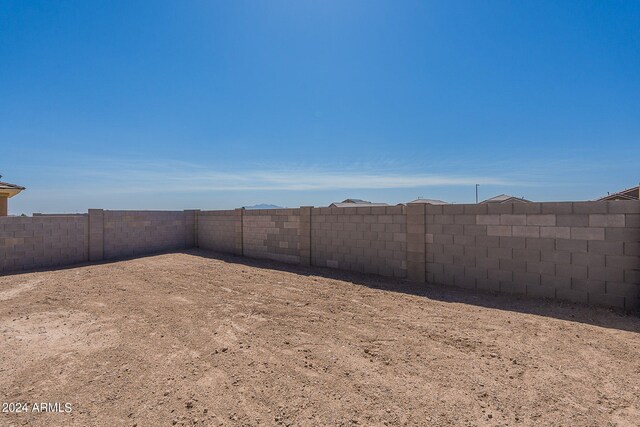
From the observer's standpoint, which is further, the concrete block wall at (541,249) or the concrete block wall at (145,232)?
the concrete block wall at (145,232)

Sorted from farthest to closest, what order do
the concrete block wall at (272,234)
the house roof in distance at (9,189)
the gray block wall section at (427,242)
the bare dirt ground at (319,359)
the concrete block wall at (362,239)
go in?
1. the house roof in distance at (9,189)
2. the concrete block wall at (272,234)
3. the concrete block wall at (362,239)
4. the gray block wall section at (427,242)
5. the bare dirt ground at (319,359)

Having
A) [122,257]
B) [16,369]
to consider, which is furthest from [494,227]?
[122,257]

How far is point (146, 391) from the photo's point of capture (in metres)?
2.90

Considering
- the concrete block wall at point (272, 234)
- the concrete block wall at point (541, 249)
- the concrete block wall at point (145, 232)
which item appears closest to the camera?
the concrete block wall at point (541, 249)

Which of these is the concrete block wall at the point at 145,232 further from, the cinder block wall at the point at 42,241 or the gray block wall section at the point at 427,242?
the cinder block wall at the point at 42,241

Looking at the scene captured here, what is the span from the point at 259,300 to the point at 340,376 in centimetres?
317

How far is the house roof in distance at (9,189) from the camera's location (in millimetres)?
12092

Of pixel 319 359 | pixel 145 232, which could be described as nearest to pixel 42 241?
pixel 145 232

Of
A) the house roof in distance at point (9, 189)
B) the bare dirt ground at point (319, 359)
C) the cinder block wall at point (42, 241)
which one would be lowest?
the bare dirt ground at point (319, 359)

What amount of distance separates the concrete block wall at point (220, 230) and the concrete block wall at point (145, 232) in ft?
2.16

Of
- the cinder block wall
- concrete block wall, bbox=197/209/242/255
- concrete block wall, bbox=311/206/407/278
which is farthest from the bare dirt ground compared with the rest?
concrete block wall, bbox=197/209/242/255

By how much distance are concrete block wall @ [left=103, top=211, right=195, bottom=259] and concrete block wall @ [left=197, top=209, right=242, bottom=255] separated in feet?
2.16

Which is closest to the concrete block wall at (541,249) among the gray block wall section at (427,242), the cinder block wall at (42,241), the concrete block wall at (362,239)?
the gray block wall section at (427,242)

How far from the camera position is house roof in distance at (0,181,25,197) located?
12092 mm
